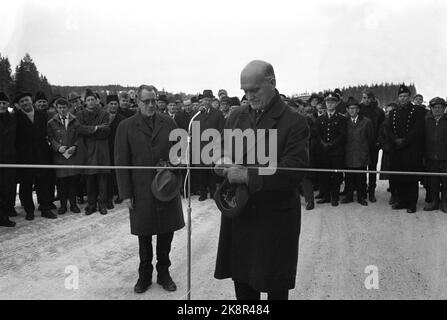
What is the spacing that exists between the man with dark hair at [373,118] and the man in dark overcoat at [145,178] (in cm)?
557

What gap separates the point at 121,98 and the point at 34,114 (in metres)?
1.97

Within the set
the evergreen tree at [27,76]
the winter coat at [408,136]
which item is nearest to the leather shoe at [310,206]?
the winter coat at [408,136]

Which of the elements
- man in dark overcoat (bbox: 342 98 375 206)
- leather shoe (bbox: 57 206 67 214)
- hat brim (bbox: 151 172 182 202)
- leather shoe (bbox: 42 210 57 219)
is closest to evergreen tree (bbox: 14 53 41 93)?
leather shoe (bbox: 57 206 67 214)

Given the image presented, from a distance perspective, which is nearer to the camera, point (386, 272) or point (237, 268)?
point (237, 268)

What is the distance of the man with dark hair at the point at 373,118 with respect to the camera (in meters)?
8.72

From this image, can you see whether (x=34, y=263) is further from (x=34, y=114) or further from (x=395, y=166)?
(x=395, y=166)

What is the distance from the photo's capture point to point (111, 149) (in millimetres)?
8602

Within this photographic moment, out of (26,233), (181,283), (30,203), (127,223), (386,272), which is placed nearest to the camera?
(181,283)

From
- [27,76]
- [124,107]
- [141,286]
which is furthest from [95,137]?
[27,76]

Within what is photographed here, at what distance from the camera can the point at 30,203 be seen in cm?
748

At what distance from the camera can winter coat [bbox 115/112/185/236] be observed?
14.0 feet

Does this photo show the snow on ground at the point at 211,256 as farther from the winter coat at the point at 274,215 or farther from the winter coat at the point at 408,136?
the winter coat at the point at 274,215

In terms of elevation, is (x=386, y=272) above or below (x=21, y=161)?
below
